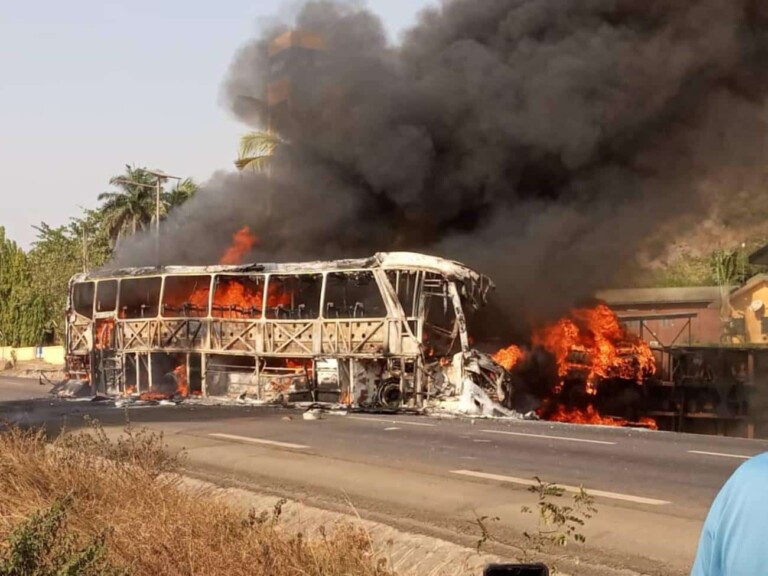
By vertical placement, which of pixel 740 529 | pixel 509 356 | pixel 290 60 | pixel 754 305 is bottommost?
pixel 740 529

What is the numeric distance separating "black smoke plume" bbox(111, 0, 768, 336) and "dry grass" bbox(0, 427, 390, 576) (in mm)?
15554

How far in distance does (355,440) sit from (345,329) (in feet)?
19.7

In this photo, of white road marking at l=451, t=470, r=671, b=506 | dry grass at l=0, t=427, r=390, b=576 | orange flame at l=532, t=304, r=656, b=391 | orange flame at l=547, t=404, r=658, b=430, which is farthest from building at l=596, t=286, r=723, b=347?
dry grass at l=0, t=427, r=390, b=576

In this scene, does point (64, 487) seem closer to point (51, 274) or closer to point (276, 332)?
point (276, 332)

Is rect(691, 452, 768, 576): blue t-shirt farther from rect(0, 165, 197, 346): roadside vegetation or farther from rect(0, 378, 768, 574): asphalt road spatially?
rect(0, 165, 197, 346): roadside vegetation

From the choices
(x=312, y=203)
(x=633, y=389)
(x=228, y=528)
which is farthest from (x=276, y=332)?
(x=228, y=528)

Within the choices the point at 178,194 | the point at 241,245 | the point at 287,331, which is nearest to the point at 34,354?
the point at 178,194

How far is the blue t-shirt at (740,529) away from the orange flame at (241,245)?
23.9 metres

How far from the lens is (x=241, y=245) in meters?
25.5

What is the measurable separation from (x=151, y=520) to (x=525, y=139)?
18.4 metres

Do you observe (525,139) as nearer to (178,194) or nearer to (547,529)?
(547,529)

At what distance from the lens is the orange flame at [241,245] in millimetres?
25359

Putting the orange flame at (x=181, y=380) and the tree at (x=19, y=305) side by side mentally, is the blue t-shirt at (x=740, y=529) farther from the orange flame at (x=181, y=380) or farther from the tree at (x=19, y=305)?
the tree at (x=19, y=305)

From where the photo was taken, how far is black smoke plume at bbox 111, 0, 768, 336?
68.7 ft
